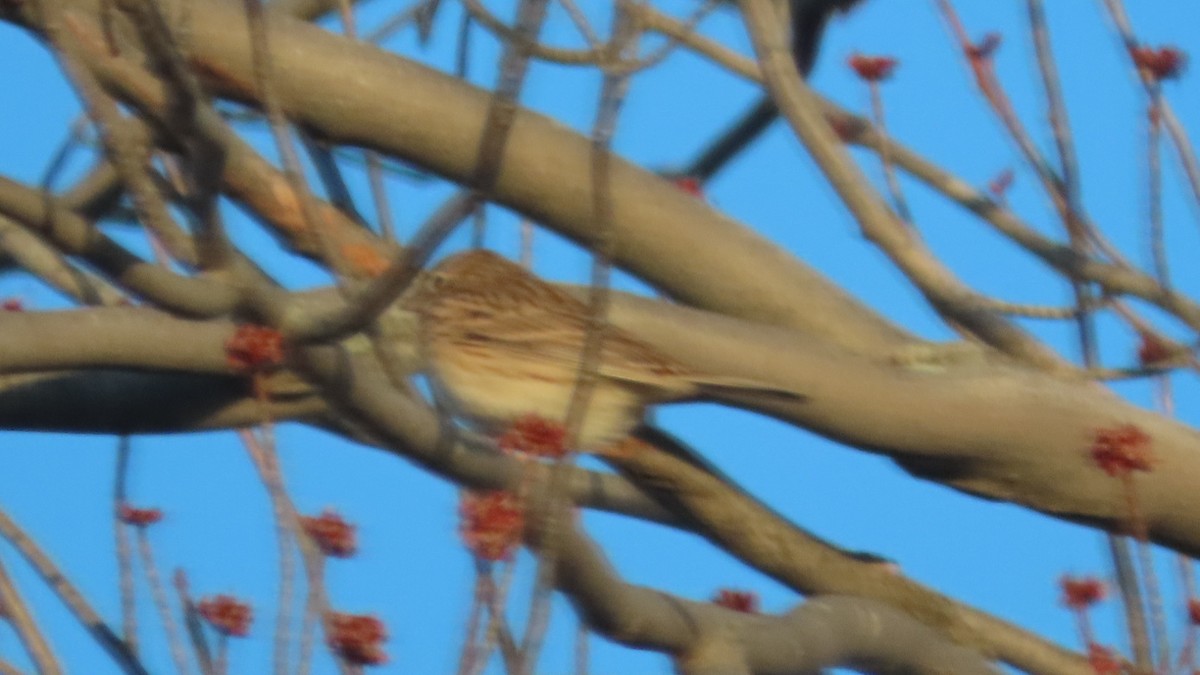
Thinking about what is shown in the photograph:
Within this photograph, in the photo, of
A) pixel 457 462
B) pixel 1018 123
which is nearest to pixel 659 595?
pixel 457 462

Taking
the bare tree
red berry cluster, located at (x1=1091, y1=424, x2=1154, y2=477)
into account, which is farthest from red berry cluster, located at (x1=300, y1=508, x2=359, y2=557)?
red berry cluster, located at (x1=1091, y1=424, x2=1154, y2=477)

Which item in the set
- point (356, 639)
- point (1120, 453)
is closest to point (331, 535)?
point (356, 639)

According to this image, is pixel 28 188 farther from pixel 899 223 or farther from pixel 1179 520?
pixel 1179 520

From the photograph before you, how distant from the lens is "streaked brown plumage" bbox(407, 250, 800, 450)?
13.4 feet

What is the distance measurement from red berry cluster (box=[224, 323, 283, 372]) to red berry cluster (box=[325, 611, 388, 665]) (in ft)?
1.08

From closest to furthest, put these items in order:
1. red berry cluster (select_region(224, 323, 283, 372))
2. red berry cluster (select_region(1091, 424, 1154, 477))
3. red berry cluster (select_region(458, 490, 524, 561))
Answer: red berry cluster (select_region(458, 490, 524, 561)) < red berry cluster (select_region(224, 323, 283, 372)) < red berry cluster (select_region(1091, 424, 1154, 477))

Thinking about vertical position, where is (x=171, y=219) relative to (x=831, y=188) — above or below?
below

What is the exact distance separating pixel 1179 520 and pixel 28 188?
218 cm

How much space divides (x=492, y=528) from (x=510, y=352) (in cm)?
201

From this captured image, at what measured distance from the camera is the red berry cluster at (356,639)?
8.25 ft

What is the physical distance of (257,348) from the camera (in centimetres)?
254

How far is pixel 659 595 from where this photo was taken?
3.01 metres

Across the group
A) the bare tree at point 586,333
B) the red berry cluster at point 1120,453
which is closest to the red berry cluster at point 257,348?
the bare tree at point 586,333

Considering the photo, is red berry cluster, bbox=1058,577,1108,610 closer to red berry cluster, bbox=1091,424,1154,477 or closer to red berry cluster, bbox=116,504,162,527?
red berry cluster, bbox=1091,424,1154,477
